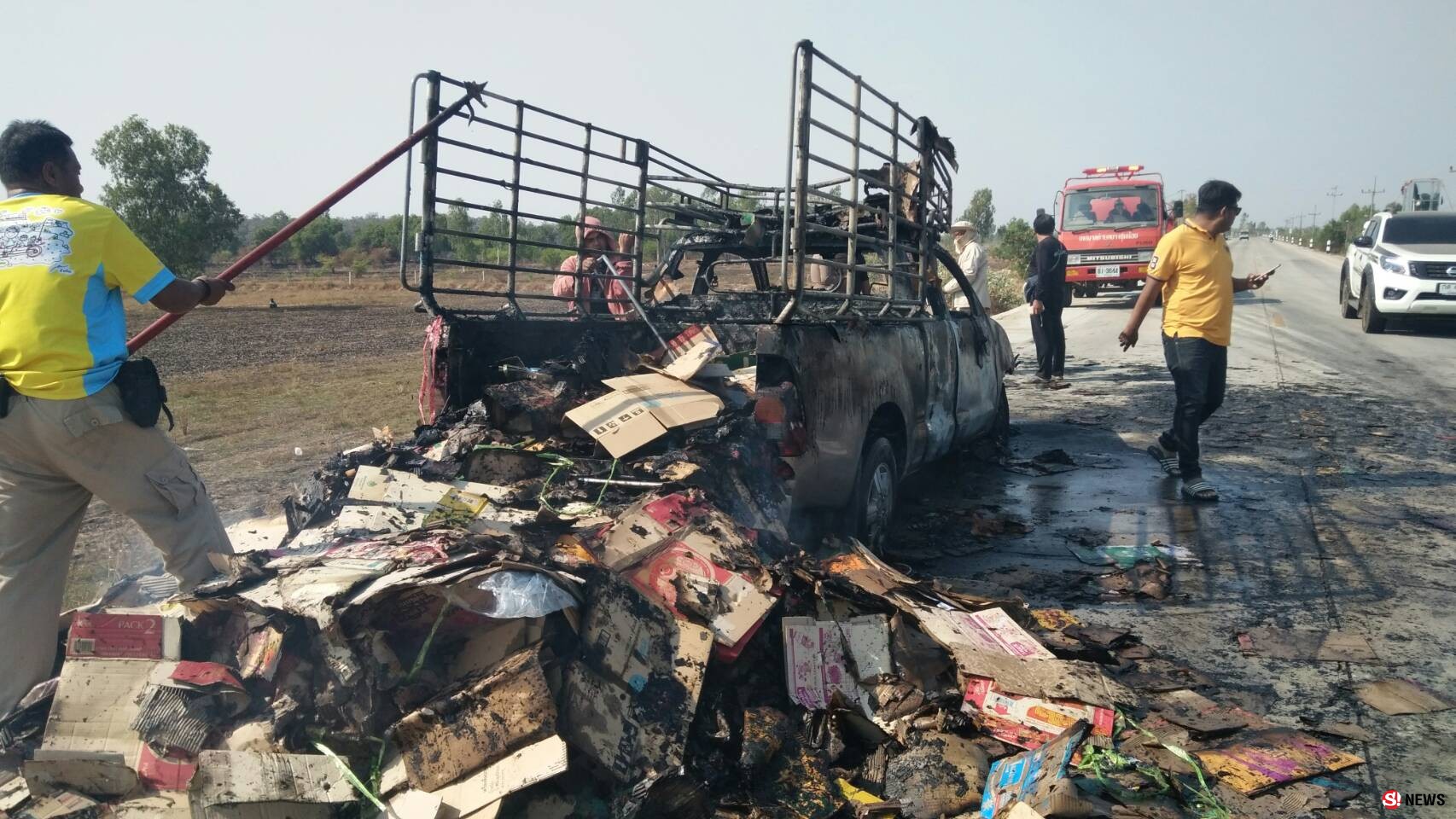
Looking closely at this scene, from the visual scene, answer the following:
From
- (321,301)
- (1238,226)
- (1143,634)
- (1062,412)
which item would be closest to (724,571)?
(1143,634)

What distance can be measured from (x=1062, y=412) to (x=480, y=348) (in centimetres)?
661

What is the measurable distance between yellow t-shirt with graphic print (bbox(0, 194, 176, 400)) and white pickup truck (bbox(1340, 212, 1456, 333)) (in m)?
16.0

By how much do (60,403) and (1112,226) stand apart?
20263mm

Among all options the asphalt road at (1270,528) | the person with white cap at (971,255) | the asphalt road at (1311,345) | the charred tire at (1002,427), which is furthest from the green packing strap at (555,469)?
the asphalt road at (1311,345)

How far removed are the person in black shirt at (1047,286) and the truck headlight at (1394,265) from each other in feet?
22.1

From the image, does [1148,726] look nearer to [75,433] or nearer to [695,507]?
[695,507]

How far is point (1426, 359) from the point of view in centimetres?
1204

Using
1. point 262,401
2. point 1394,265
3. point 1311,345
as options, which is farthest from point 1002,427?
point 1394,265

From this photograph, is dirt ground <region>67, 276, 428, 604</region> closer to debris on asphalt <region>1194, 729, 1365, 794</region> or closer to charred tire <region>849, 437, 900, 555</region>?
charred tire <region>849, 437, 900, 555</region>

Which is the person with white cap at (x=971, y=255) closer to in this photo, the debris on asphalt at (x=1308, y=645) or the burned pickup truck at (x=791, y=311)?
the burned pickup truck at (x=791, y=311)

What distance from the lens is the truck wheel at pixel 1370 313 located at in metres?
14.7

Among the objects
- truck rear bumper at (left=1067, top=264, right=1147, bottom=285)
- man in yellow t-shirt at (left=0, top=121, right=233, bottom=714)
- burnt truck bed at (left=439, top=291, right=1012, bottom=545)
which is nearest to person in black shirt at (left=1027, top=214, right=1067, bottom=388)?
burnt truck bed at (left=439, top=291, right=1012, bottom=545)

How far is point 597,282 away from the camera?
21.2 ft

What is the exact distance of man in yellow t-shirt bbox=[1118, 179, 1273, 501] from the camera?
615 centimetres
